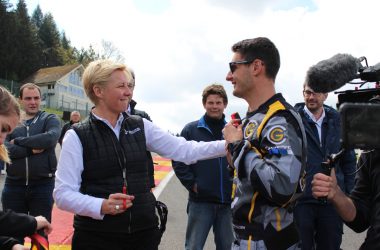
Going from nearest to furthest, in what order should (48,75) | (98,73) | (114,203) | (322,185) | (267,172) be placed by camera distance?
(322,185)
(267,172)
(114,203)
(98,73)
(48,75)

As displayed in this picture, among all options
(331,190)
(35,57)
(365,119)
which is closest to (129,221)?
(331,190)

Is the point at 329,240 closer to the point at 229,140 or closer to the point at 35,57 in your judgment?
the point at 229,140

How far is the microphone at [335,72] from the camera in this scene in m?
1.98

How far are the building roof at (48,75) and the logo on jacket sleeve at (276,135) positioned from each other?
7130 cm

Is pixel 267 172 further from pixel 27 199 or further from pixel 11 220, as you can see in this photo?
pixel 27 199

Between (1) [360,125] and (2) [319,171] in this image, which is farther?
(2) [319,171]

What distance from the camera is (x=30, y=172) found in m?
4.83

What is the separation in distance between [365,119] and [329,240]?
297 centimetres

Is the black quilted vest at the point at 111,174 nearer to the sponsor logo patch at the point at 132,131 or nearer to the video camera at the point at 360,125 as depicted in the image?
the sponsor logo patch at the point at 132,131

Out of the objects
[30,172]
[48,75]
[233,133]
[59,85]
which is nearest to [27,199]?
[30,172]

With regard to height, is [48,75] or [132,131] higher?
[48,75]

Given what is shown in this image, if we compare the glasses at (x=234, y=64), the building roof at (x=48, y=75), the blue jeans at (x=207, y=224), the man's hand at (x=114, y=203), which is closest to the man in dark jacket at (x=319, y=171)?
the blue jeans at (x=207, y=224)

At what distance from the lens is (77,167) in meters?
2.83

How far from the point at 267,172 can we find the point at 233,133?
0.37m
